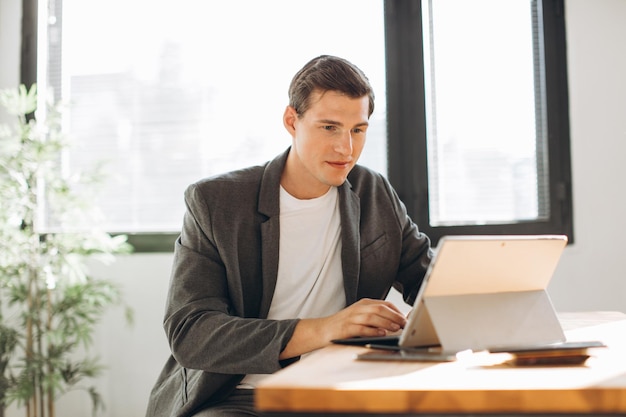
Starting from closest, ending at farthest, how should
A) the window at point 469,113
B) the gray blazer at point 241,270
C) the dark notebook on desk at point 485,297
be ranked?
the dark notebook on desk at point 485,297 < the gray blazer at point 241,270 < the window at point 469,113

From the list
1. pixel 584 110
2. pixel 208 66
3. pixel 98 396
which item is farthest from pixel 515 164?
pixel 98 396

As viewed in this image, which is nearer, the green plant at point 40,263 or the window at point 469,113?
the green plant at point 40,263

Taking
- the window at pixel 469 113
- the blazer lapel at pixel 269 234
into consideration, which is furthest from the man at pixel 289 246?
the window at pixel 469 113

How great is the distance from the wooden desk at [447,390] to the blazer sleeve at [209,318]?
39cm

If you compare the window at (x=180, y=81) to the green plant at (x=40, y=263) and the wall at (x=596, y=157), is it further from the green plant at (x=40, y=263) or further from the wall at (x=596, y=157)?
the wall at (x=596, y=157)

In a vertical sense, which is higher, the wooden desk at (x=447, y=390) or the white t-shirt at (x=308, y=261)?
the white t-shirt at (x=308, y=261)

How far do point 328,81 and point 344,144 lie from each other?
0.17 metres

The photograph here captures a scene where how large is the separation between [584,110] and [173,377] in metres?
1.98

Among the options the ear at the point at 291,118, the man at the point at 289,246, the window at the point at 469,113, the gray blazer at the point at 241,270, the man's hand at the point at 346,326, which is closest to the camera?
the man's hand at the point at 346,326

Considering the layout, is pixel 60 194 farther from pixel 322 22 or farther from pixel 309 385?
pixel 309 385

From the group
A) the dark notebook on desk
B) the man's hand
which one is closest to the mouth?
the man's hand

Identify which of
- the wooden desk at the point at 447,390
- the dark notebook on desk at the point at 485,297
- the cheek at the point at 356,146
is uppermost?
the cheek at the point at 356,146

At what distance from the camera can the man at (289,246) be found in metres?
1.54

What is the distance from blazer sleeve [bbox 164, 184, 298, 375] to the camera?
1365 mm
